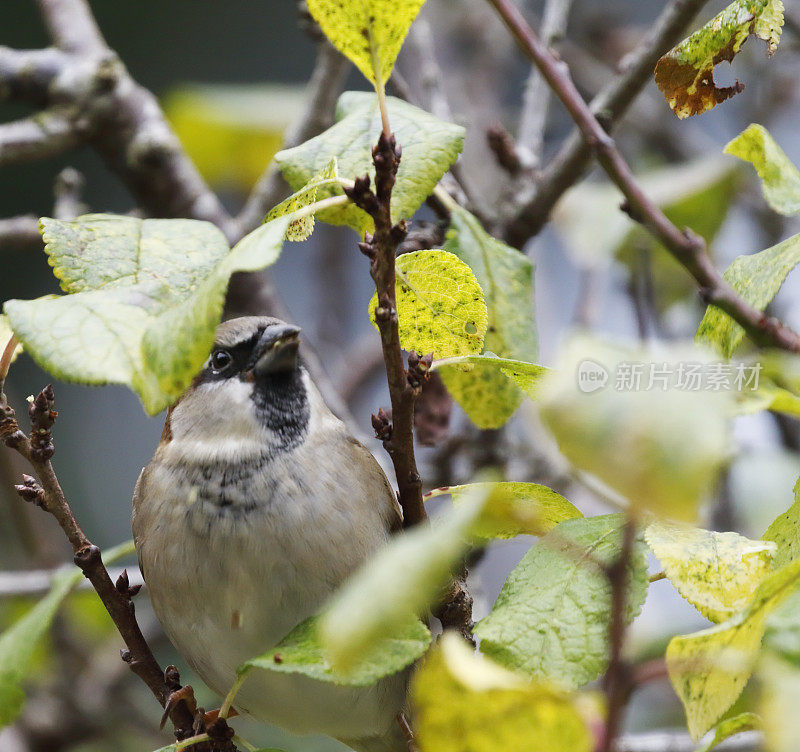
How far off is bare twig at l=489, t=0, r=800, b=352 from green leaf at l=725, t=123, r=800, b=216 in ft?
0.37

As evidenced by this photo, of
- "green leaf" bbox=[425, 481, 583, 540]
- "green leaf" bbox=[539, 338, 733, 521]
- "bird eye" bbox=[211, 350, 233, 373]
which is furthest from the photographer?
"bird eye" bbox=[211, 350, 233, 373]

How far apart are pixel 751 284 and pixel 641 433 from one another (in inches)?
21.8

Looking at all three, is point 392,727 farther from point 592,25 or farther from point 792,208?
point 592,25

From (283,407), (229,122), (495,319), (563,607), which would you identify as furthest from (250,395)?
(229,122)

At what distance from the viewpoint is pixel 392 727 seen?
1.93m

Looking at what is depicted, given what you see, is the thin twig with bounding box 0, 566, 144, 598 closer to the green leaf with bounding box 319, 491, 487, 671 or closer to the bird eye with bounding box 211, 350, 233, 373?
the bird eye with bounding box 211, 350, 233, 373

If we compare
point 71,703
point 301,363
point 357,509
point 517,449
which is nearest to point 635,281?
point 517,449

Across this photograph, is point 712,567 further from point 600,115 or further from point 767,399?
point 600,115

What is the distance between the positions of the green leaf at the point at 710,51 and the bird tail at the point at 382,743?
1.42 meters

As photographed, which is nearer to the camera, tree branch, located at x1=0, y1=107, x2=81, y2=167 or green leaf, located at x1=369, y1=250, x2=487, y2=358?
green leaf, located at x1=369, y1=250, x2=487, y2=358

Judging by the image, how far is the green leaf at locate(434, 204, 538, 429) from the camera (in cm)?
133

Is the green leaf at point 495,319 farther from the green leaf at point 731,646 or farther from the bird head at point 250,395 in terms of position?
the green leaf at point 731,646

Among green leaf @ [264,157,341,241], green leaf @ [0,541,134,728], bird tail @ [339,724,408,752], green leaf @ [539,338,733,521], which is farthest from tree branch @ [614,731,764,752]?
green leaf @ [539,338,733,521]

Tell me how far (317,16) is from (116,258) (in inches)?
13.0
